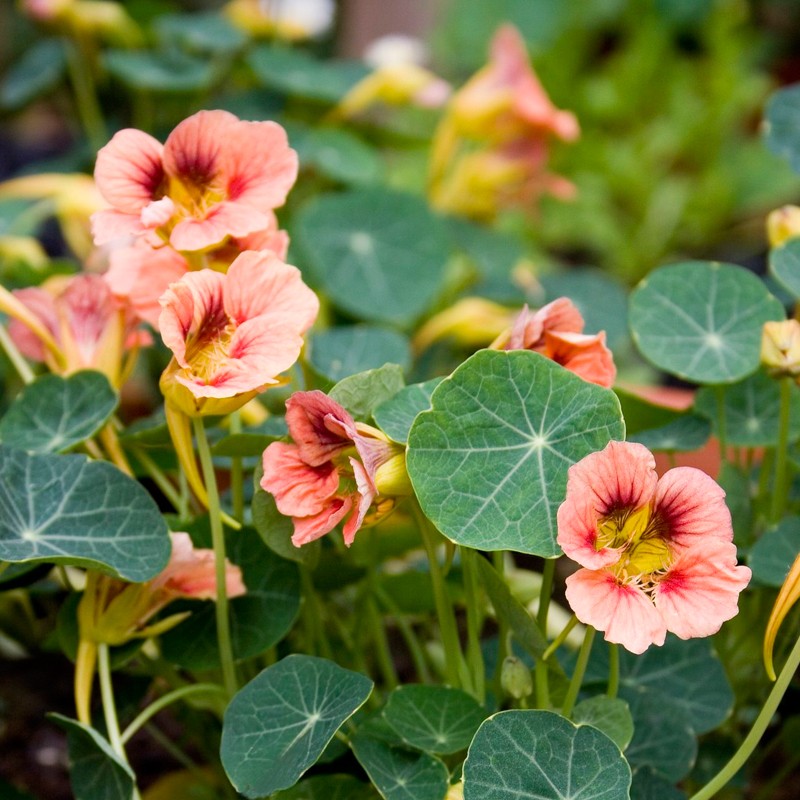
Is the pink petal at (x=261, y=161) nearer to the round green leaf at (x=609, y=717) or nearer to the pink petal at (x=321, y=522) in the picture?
the pink petal at (x=321, y=522)

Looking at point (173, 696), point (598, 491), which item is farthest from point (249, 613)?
point (598, 491)

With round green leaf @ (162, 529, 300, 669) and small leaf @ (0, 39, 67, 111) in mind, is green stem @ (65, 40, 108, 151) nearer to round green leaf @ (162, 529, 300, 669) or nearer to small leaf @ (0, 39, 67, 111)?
small leaf @ (0, 39, 67, 111)

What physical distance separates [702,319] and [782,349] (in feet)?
0.49

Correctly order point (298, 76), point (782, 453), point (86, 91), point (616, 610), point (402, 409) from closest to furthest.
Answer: point (616, 610), point (402, 409), point (782, 453), point (298, 76), point (86, 91)

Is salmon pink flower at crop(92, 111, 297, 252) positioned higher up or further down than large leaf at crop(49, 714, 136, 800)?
higher up

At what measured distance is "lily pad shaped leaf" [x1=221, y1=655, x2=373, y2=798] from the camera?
559 mm

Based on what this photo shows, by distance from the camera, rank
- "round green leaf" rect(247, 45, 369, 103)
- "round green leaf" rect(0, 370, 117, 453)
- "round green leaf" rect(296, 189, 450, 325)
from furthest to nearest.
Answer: "round green leaf" rect(247, 45, 369, 103)
"round green leaf" rect(296, 189, 450, 325)
"round green leaf" rect(0, 370, 117, 453)

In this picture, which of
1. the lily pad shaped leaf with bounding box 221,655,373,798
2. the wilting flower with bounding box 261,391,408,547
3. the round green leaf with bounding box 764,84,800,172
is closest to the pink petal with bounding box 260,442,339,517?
the wilting flower with bounding box 261,391,408,547

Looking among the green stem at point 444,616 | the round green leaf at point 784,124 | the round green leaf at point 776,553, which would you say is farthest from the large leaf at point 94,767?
the round green leaf at point 784,124

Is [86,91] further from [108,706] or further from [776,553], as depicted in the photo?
[776,553]

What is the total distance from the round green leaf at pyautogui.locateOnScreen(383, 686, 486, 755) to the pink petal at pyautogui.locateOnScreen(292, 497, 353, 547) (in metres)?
0.12

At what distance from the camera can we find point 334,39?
3033 mm

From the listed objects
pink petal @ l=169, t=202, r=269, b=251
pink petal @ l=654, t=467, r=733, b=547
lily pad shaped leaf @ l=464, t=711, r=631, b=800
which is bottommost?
lily pad shaped leaf @ l=464, t=711, r=631, b=800

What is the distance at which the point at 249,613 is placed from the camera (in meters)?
0.70
